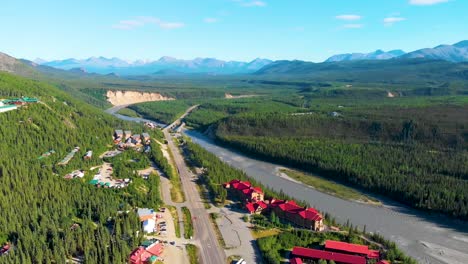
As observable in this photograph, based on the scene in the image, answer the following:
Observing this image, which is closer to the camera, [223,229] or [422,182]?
[223,229]

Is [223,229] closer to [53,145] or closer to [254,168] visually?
[254,168]

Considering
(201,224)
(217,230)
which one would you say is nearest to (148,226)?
(201,224)

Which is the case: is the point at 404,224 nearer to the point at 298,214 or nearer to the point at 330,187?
the point at 298,214

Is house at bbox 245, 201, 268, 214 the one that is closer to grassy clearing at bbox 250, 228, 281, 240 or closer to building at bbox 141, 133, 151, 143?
grassy clearing at bbox 250, 228, 281, 240

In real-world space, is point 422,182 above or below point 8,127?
below

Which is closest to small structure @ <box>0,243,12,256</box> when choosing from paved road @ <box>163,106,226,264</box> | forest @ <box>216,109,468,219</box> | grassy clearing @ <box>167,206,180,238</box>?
grassy clearing @ <box>167,206,180,238</box>

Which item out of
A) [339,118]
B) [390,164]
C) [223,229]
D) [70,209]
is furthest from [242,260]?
[339,118]
